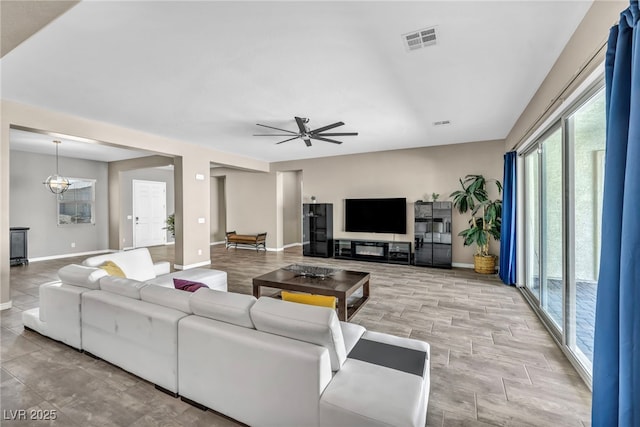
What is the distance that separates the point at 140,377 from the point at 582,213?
3.95 m

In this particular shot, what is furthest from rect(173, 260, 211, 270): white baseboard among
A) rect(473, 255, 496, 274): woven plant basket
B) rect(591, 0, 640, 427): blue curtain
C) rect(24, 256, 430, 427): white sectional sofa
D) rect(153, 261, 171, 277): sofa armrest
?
rect(591, 0, 640, 427): blue curtain

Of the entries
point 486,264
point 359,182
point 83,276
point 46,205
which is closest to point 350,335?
point 83,276

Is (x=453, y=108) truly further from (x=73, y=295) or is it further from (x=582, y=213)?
(x=73, y=295)

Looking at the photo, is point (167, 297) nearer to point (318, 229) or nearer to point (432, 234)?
point (432, 234)

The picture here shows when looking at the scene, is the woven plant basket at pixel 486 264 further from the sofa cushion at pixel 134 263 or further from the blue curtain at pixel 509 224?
the sofa cushion at pixel 134 263

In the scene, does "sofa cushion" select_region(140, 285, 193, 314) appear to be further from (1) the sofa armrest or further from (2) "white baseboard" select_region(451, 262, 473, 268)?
(2) "white baseboard" select_region(451, 262, 473, 268)

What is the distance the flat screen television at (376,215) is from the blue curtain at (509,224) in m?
2.23

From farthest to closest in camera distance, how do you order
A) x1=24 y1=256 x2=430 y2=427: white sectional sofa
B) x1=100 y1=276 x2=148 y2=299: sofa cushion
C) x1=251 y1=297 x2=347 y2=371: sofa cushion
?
x1=100 y1=276 x2=148 y2=299: sofa cushion
x1=251 y1=297 x2=347 y2=371: sofa cushion
x1=24 y1=256 x2=430 y2=427: white sectional sofa

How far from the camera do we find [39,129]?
4.04 m

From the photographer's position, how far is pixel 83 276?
2.60 m

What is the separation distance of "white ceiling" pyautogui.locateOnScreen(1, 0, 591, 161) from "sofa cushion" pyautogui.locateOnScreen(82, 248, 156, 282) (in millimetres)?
2010

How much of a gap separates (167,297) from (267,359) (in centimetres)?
101

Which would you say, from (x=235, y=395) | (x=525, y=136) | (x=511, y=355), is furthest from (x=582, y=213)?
(x=235, y=395)

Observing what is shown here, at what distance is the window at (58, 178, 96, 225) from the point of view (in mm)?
7684
